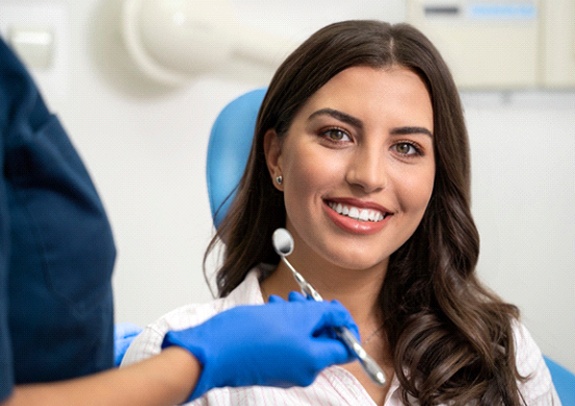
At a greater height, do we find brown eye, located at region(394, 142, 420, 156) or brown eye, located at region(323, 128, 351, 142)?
brown eye, located at region(323, 128, 351, 142)

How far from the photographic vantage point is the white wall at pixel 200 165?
7.09 feet

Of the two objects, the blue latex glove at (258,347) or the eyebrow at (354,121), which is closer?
the blue latex glove at (258,347)

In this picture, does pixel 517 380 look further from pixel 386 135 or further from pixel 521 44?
pixel 521 44

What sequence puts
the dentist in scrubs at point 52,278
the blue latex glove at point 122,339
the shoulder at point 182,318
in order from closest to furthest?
the dentist in scrubs at point 52,278, the shoulder at point 182,318, the blue latex glove at point 122,339

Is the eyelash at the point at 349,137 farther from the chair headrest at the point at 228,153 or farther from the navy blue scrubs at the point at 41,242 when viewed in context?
the navy blue scrubs at the point at 41,242

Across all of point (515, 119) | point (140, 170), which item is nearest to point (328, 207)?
point (140, 170)

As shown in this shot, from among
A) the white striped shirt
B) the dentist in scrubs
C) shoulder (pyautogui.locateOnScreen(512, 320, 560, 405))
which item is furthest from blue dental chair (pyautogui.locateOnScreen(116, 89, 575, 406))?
the dentist in scrubs

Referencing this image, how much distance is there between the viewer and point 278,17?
7.53 feet

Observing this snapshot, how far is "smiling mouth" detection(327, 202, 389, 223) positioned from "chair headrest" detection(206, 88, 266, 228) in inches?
14.2

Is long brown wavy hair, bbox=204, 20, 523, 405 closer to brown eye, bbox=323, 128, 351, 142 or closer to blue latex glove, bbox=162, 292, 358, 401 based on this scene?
brown eye, bbox=323, 128, 351, 142

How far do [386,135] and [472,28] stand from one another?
44.5 inches

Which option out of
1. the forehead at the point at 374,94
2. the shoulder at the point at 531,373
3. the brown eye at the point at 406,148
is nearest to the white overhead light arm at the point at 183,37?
the forehead at the point at 374,94

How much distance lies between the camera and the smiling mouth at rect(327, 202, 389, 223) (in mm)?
1282

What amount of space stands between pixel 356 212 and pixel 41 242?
702 mm
